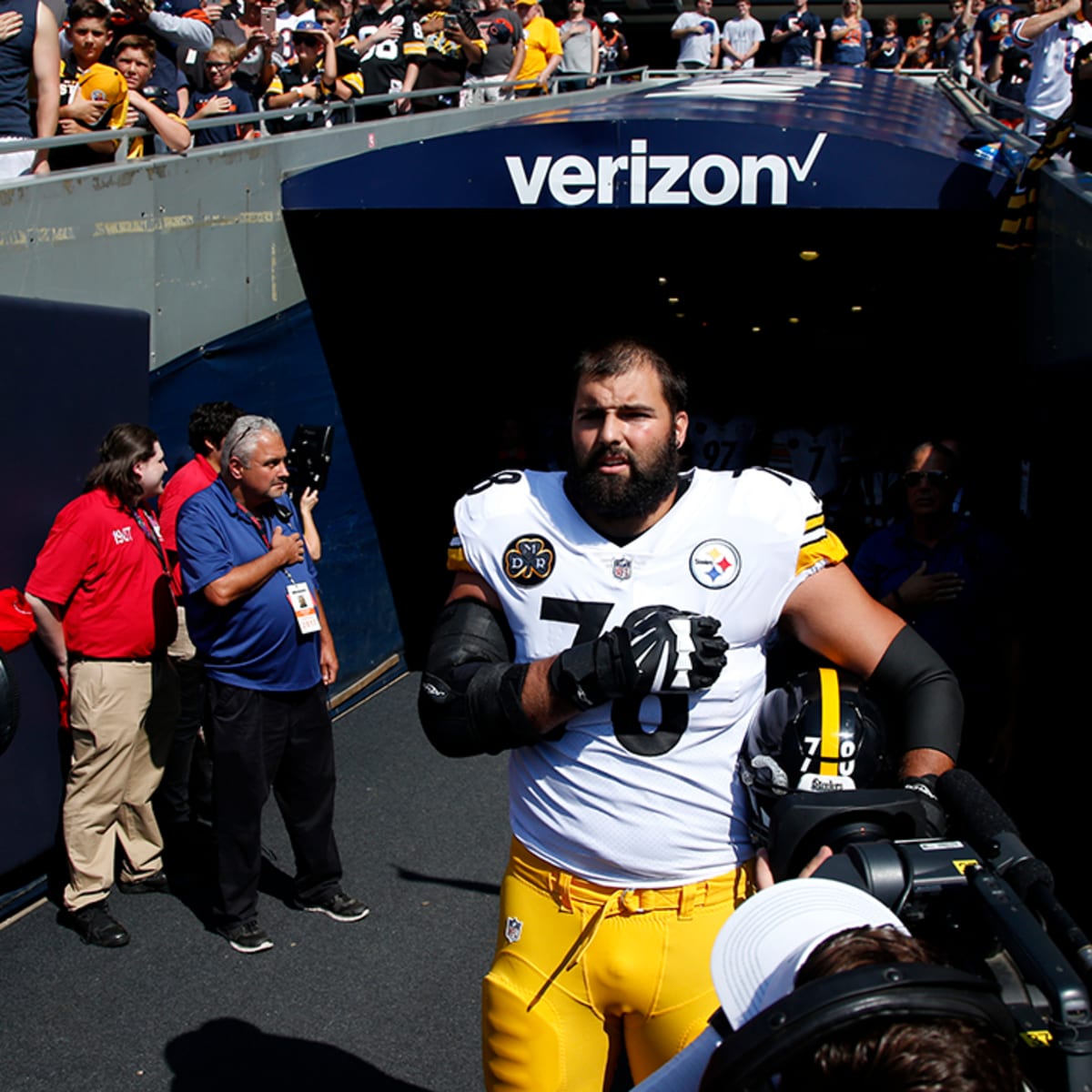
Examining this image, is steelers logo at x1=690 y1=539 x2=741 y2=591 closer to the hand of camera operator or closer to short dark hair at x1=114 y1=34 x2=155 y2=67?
the hand of camera operator

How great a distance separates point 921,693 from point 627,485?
29.0 inches

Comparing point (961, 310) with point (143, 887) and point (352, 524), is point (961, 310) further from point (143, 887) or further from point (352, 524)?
point (143, 887)

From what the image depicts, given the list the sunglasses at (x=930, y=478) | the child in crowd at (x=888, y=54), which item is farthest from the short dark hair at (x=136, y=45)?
the child in crowd at (x=888, y=54)

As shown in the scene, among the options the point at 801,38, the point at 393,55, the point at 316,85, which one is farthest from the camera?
the point at 801,38

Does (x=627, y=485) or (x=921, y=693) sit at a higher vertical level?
(x=627, y=485)

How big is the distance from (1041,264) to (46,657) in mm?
4921

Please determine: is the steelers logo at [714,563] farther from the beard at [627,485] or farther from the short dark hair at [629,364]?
the short dark hair at [629,364]

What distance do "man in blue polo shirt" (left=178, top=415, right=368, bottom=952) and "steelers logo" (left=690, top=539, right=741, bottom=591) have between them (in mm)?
2553

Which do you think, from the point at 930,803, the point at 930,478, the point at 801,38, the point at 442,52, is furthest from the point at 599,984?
the point at 801,38

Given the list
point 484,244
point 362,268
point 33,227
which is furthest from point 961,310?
point 33,227

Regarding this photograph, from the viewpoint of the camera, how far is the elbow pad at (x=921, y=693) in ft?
8.15

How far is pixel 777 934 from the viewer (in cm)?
146

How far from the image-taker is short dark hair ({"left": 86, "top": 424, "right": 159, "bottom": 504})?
490 cm

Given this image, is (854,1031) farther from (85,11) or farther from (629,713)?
(85,11)
